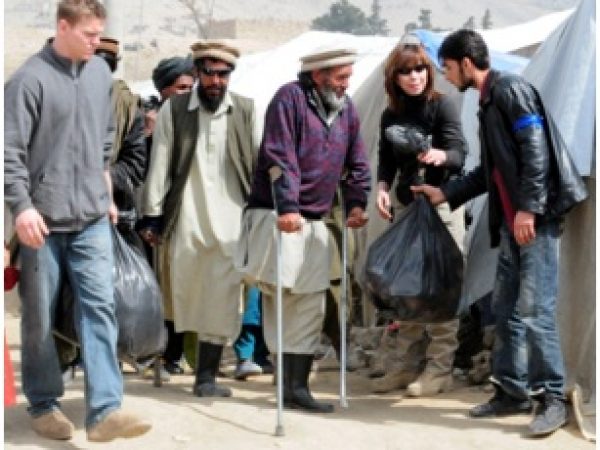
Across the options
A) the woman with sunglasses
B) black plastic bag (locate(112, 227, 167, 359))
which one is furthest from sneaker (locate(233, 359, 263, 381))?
black plastic bag (locate(112, 227, 167, 359))

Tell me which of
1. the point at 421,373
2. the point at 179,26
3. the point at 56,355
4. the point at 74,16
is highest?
the point at 74,16

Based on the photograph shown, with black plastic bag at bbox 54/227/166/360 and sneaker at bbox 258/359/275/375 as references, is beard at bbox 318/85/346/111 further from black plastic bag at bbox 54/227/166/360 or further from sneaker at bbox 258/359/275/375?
sneaker at bbox 258/359/275/375

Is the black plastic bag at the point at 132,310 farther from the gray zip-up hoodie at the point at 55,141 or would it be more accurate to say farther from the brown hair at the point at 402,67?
the brown hair at the point at 402,67

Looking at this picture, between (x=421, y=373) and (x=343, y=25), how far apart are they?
71892mm

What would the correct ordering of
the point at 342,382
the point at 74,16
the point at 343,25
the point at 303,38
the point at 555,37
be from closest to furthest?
the point at 74,16
the point at 342,382
the point at 555,37
the point at 303,38
the point at 343,25

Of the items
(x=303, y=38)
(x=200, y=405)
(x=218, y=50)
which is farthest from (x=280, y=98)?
(x=303, y=38)

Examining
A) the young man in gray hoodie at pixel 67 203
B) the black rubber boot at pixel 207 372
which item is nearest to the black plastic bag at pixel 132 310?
the young man in gray hoodie at pixel 67 203

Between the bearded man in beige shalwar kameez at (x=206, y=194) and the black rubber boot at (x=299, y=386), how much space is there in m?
0.39

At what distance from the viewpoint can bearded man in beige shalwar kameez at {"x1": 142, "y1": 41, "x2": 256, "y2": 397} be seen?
746 cm

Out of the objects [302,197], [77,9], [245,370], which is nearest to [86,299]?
[77,9]

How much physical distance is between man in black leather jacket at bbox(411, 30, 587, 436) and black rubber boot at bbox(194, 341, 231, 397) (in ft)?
4.96

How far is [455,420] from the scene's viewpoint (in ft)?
22.9

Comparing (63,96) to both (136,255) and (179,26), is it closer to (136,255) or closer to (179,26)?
(136,255)

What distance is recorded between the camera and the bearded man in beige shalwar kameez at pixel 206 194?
7465 mm
